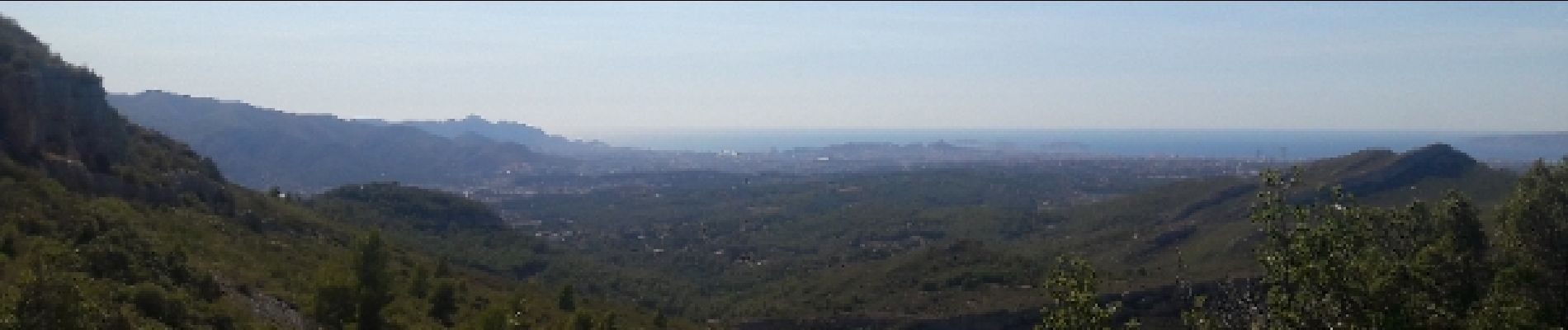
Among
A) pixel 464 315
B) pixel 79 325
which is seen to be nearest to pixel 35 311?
pixel 79 325

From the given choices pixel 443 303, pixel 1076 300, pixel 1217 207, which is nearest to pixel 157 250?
pixel 443 303

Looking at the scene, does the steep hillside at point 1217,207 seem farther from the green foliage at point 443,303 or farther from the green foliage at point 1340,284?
the green foliage at point 1340,284

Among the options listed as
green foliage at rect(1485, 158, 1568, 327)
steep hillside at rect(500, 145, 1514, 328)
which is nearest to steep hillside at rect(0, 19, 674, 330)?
green foliage at rect(1485, 158, 1568, 327)

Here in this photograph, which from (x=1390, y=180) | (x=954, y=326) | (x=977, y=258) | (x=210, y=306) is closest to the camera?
(x=210, y=306)

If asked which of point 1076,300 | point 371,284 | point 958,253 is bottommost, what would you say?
point 958,253

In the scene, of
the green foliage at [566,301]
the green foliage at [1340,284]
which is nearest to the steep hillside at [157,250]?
the green foliage at [566,301]

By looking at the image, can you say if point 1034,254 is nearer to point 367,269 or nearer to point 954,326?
point 954,326

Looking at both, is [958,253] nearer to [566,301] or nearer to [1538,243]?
[566,301]

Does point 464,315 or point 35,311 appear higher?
point 35,311
